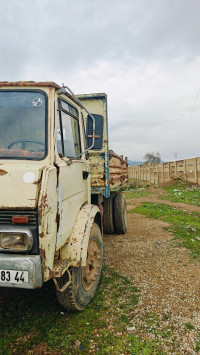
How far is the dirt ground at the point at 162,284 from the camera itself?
2386 mm

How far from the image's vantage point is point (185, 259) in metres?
4.29

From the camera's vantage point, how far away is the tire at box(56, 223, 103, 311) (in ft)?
8.12

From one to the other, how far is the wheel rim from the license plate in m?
1.02

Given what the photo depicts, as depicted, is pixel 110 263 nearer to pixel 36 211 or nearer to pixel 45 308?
pixel 45 308

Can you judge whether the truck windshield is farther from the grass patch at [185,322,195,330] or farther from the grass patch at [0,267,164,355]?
the grass patch at [185,322,195,330]

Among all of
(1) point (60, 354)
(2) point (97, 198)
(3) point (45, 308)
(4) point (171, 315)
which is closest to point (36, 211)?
(1) point (60, 354)

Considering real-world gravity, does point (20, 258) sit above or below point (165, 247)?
above

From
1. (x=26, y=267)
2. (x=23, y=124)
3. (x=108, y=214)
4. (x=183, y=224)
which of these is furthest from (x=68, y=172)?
(x=183, y=224)

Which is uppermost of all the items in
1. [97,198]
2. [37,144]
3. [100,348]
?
[37,144]

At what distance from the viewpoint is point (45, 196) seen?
1.91 meters

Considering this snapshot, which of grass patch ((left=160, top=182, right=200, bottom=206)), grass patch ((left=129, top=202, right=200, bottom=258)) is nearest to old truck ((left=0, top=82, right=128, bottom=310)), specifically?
grass patch ((left=129, top=202, right=200, bottom=258))

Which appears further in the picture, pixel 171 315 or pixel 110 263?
pixel 110 263

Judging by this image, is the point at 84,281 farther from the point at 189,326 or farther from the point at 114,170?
the point at 114,170

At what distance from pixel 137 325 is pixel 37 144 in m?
2.07
